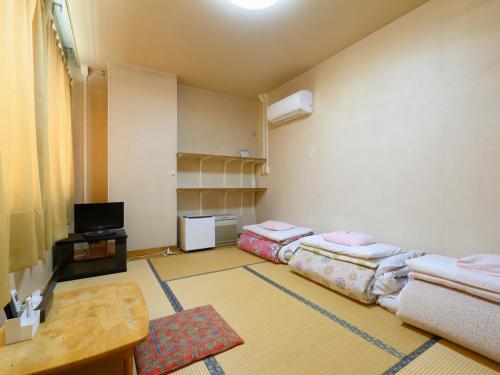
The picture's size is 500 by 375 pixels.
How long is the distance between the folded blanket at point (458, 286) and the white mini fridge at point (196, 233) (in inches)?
109

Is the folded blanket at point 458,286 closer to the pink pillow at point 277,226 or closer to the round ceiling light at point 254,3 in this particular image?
the pink pillow at point 277,226

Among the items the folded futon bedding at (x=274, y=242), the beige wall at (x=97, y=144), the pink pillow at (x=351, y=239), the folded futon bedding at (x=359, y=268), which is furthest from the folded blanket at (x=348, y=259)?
the beige wall at (x=97, y=144)

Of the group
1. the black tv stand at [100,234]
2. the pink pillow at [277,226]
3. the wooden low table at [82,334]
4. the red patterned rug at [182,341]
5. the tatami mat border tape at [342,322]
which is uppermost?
the black tv stand at [100,234]

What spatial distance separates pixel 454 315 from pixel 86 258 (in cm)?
371

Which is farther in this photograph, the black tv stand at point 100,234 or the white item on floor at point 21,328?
the black tv stand at point 100,234

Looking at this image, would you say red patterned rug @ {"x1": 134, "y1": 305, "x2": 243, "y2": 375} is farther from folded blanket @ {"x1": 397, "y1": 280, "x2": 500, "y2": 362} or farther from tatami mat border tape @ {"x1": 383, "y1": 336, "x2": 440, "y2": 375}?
folded blanket @ {"x1": 397, "y1": 280, "x2": 500, "y2": 362}

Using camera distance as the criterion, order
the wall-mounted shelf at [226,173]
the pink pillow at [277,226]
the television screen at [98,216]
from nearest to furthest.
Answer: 1. the television screen at [98,216]
2. the pink pillow at [277,226]
3. the wall-mounted shelf at [226,173]

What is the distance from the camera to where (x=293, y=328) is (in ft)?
5.79

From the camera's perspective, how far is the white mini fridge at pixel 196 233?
12.5ft

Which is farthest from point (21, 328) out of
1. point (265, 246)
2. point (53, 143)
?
point (265, 246)

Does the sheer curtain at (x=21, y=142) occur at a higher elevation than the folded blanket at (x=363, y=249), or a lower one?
higher

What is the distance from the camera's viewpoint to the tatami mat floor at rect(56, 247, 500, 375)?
4.60 feet

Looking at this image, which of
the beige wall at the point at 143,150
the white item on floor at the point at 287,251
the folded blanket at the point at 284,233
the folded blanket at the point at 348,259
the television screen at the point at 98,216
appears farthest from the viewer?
the beige wall at the point at 143,150

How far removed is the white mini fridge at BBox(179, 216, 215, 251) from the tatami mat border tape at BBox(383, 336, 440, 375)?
116 inches
